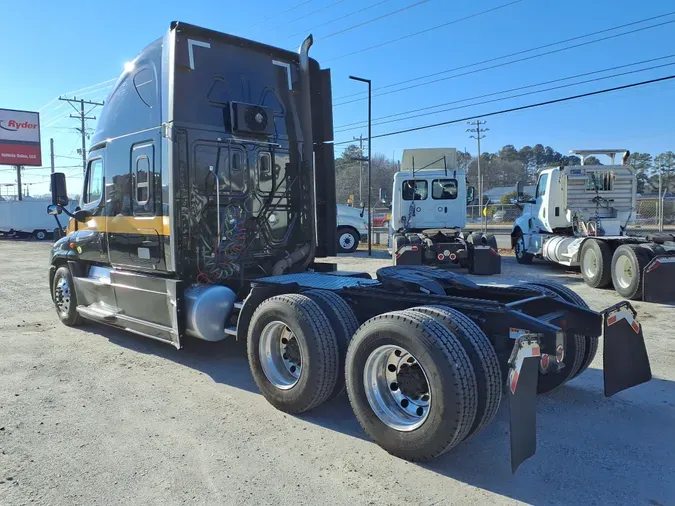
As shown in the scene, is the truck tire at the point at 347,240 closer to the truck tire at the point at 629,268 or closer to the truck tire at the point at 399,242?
the truck tire at the point at 399,242

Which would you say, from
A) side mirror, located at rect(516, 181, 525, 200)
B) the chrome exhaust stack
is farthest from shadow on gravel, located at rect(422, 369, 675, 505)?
side mirror, located at rect(516, 181, 525, 200)

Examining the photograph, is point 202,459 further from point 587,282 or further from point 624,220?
point 624,220

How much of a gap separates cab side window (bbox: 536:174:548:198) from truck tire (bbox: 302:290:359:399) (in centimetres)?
1091

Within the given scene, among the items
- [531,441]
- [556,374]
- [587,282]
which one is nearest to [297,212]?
[556,374]

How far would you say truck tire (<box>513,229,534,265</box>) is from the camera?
15336 millimetres

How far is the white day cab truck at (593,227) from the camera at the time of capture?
377 inches

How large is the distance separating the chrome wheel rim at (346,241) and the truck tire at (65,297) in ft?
44.5

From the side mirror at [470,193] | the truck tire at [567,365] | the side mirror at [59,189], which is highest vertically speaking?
the side mirror at [470,193]

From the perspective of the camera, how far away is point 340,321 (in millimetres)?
4336

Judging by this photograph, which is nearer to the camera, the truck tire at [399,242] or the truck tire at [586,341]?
the truck tire at [586,341]

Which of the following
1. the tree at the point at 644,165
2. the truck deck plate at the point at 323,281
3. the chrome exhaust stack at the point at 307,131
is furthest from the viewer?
the tree at the point at 644,165

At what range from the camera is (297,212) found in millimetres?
6812

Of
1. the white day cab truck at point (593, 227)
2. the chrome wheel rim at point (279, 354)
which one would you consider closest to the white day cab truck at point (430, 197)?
the white day cab truck at point (593, 227)

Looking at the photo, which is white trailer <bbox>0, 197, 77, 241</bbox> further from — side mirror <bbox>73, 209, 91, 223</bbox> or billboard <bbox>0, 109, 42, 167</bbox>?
side mirror <bbox>73, 209, 91, 223</bbox>
